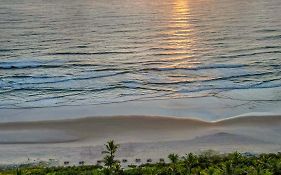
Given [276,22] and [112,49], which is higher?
[276,22]

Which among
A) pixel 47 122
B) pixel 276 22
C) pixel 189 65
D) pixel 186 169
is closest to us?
pixel 186 169

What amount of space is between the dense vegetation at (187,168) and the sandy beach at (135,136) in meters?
2.04

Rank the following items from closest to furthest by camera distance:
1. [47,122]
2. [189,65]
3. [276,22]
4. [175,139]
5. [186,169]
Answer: [186,169]
[175,139]
[47,122]
[189,65]
[276,22]

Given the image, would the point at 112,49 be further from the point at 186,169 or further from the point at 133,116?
the point at 186,169

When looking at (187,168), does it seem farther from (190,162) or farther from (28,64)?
(28,64)

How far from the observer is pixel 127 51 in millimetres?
62406

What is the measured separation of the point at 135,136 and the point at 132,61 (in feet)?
87.6

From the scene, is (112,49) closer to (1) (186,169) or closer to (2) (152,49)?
(2) (152,49)

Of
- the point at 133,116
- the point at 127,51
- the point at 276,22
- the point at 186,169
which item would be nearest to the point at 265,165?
the point at 186,169

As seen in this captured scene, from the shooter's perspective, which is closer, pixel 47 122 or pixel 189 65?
pixel 47 122

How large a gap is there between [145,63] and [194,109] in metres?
19.7

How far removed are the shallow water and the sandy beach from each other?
5821mm

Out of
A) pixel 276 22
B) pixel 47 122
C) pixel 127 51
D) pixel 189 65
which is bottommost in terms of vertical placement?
pixel 47 122

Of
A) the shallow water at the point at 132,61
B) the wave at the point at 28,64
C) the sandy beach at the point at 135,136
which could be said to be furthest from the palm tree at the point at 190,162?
the wave at the point at 28,64
